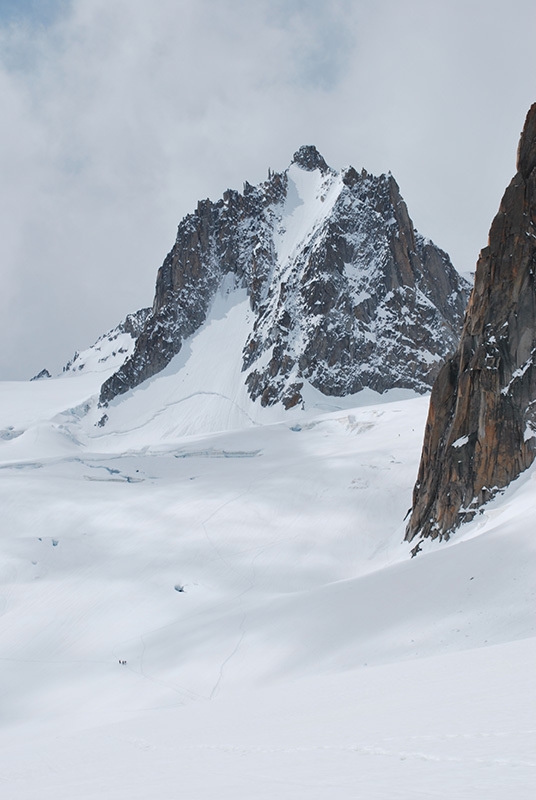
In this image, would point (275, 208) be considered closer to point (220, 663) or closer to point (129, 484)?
point (129, 484)

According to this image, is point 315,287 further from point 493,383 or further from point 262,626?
point 262,626

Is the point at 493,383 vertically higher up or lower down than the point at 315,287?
lower down

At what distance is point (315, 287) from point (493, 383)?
89.9 m

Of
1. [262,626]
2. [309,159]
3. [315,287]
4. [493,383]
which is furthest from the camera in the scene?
[309,159]

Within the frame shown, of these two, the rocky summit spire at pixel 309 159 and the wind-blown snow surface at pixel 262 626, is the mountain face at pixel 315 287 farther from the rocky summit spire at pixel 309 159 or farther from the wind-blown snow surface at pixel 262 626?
the wind-blown snow surface at pixel 262 626

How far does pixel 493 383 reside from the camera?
30016 millimetres

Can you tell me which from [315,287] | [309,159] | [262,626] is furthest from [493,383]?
[309,159]

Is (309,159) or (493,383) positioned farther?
(309,159)

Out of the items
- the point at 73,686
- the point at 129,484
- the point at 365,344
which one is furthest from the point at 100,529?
the point at 365,344

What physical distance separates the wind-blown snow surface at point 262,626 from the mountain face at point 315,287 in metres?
41.2

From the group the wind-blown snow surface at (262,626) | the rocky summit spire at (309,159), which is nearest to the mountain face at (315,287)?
the rocky summit spire at (309,159)

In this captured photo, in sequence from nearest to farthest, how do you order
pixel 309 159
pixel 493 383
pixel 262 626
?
pixel 262 626 → pixel 493 383 → pixel 309 159

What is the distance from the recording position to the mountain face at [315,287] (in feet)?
369

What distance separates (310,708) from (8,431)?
4065 inches
